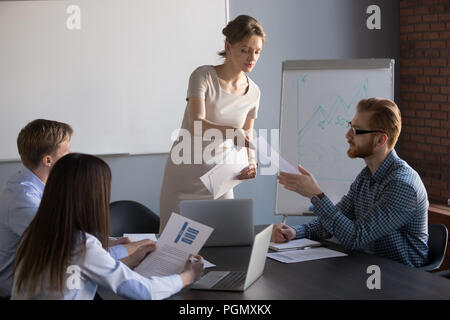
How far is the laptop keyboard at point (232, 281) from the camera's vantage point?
2.11 meters

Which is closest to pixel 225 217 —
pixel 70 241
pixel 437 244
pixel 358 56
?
pixel 437 244

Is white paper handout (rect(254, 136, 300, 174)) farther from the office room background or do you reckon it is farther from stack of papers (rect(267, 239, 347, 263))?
the office room background

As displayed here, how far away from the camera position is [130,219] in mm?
3707

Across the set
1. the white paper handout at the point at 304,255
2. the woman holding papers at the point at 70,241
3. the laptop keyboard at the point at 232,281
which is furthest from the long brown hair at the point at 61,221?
the white paper handout at the point at 304,255

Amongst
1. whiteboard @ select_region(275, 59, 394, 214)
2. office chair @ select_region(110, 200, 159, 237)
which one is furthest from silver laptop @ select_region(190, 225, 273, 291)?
whiteboard @ select_region(275, 59, 394, 214)

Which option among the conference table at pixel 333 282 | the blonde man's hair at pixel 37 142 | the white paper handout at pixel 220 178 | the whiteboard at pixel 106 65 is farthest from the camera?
the whiteboard at pixel 106 65

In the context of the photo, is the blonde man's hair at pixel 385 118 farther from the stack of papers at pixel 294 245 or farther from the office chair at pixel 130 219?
the office chair at pixel 130 219

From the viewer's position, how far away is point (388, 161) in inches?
105

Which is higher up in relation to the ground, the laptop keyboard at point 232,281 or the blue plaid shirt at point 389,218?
the blue plaid shirt at point 389,218

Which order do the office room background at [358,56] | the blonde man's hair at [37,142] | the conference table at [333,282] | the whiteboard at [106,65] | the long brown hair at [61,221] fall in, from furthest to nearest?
the office room background at [358,56], the whiteboard at [106,65], the blonde man's hair at [37,142], the conference table at [333,282], the long brown hair at [61,221]

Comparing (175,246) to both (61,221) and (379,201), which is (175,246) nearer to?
(61,221)

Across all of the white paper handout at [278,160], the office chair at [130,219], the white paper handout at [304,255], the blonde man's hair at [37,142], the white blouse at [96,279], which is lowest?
the office chair at [130,219]

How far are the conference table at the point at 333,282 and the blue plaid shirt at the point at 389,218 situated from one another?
11cm

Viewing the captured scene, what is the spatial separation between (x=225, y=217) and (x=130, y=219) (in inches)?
44.5
